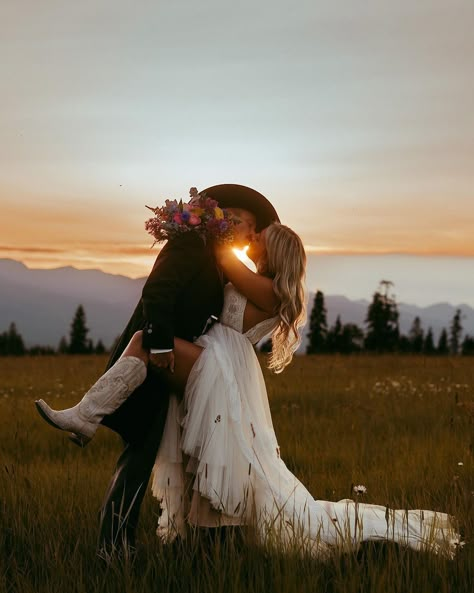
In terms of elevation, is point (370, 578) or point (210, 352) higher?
point (210, 352)

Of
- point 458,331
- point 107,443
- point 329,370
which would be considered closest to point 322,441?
point 107,443

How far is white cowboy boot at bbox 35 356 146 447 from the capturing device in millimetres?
4977

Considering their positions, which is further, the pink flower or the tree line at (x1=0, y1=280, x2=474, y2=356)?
the tree line at (x1=0, y1=280, x2=474, y2=356)

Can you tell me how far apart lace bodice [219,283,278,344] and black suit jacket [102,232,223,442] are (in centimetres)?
7

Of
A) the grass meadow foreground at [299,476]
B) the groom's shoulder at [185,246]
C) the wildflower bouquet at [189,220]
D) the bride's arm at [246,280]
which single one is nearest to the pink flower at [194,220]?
the wildflower bouquet at [189,220]

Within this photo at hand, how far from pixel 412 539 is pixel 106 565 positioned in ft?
6.29

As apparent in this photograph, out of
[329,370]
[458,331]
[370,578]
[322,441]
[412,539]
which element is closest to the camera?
[370,578]

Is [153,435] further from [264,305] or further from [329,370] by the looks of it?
[329,370]

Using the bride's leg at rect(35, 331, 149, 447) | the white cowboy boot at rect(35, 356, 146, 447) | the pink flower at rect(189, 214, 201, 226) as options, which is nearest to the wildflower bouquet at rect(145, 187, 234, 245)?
the pink flower at rect(189, 214, 201, 226)

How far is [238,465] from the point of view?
5258 millimetres

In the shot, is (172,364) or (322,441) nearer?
(172,364)

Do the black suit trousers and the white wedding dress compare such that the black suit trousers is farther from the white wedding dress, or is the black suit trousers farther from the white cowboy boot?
the white cowboy boot

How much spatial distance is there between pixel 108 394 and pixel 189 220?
1214 millimetres

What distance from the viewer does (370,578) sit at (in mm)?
4473
